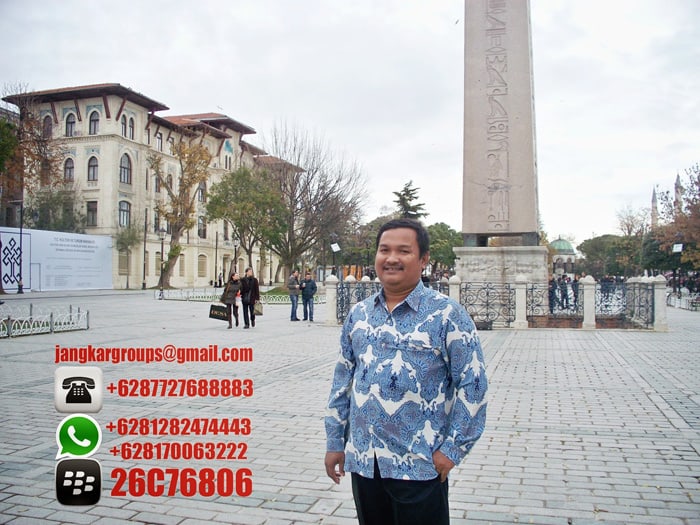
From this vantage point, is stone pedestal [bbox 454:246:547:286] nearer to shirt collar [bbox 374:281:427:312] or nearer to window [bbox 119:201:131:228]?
shirt collar [bbox 374:281:427:312]

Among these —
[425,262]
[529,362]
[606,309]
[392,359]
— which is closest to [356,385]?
[392,359]

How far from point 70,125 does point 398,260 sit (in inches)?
2036

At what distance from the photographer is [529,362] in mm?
10602

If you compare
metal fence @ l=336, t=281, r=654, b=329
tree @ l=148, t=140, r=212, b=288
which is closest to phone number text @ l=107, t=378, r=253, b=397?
metal fence @ l=336, t=281, r=654, b=329

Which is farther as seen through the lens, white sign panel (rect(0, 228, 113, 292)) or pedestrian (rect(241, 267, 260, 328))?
white sign panel (rect(0, 228, 113, 292))

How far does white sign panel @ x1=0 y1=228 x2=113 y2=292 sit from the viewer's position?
34062mm

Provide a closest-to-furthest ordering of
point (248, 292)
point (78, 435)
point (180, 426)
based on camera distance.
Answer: point (78, 435), point (180, 426), point (248, 292)

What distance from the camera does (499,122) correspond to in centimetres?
1697

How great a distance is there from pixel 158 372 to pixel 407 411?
25.8ft

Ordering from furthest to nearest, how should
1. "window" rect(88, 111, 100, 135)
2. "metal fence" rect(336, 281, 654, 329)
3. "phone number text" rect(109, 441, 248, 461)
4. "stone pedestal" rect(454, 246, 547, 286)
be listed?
"window" rect(88, 111, 100, 135) < "stone pedestal" rect(454, 246, 547, 286) < "metal fence" rect(336, 281, 654, 329) < "phone number text" rect(109, 441, 248, 461)

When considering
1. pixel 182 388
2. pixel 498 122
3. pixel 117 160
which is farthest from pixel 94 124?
pixel 182 388

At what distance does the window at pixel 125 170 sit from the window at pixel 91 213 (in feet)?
8.82

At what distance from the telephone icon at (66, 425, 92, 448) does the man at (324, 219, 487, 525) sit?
2011 millimetres

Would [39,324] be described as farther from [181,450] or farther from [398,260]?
[398,260]
